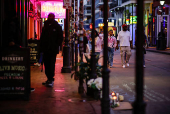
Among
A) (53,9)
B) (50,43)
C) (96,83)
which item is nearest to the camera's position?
(96,83)

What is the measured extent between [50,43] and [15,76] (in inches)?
96.3

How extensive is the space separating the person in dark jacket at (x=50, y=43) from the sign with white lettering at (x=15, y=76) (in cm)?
225

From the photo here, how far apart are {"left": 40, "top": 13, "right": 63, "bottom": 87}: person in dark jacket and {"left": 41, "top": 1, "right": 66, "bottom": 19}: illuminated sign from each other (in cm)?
1004

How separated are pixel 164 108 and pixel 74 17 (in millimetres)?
6604

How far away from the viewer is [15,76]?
6.89 meters

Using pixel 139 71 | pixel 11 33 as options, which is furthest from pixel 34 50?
pixel 139 71

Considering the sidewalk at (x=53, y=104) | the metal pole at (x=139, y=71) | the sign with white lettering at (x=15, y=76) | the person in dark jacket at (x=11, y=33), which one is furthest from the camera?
the person in dark jacket at (x=11, y=33)

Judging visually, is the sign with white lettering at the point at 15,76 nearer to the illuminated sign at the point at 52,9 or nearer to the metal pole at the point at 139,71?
the metal pole at the point at 139,71

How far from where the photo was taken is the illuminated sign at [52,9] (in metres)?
19.3

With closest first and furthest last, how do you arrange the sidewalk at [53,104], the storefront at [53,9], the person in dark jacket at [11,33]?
the sidewalk at [53,104] → the person in dark jacket at [11,33] → the storefront at [53,9]

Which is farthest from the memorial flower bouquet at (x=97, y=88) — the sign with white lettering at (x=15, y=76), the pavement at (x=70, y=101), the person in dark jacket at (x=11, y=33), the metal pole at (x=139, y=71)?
the metal pole at (x=139, y=71)

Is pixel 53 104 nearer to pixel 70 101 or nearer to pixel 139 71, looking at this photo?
pixel 70 101

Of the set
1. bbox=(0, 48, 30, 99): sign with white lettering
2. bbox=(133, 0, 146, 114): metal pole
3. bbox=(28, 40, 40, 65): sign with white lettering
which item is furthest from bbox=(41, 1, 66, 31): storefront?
bbox=(133, 0, 146, 114): metal pole

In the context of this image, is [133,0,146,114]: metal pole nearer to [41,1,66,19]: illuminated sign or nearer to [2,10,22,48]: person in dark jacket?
[2,10,22,48]: person in dark jacket
